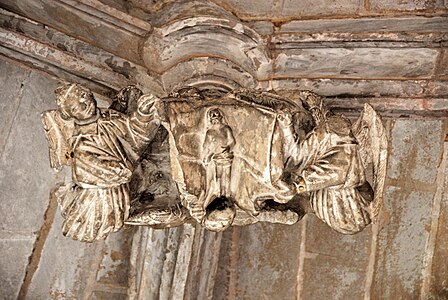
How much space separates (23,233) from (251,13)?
154 centimetres

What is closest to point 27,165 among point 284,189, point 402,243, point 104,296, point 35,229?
point 35,229

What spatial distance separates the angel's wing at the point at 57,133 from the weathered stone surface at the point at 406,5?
1.31 meters

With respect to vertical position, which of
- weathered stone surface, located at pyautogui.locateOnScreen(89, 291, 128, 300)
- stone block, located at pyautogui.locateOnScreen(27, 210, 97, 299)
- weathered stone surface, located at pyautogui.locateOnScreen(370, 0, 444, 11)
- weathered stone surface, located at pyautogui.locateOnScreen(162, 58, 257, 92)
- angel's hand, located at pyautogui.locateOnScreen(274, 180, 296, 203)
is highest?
weathered stone surface, located at pyautogui.locateOnScreen(370, 0, 444, 11)

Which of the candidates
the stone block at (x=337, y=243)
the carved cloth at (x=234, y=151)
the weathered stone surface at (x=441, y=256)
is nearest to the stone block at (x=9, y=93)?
the carved cloth at (x=234, y=151)

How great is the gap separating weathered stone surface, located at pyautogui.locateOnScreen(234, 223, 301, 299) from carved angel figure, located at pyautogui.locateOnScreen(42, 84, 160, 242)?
1.23 metres

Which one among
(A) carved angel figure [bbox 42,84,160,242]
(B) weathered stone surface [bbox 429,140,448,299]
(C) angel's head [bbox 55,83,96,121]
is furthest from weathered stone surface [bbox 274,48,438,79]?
(C) angel's head [bbox 55,83,96,121]

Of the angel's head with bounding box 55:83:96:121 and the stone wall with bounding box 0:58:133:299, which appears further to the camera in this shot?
the stone wall with bounding box 0:58:133:299

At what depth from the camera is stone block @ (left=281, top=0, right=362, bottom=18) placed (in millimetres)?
2746

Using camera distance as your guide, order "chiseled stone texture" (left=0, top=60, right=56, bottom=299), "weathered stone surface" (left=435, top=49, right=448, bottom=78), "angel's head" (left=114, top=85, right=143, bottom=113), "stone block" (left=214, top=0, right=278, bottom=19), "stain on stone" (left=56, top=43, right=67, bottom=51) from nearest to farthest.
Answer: "angel's head" (left=114, top=85, right=143, bottom=113) < "weathered stone surface" (left=435, top=49, right=448, bottom=78) < "stone block" (left=214, top=0, right=278, bottom=19) < "stain on stone" (left=56, top=43, right=67, bottom=51) < "chiseled stone texture" (left=0, top=60, right=56, bottom=299)

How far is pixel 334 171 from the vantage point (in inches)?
89.2

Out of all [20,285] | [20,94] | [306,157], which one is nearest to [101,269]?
[20,285]

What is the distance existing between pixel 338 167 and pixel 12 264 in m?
1.79

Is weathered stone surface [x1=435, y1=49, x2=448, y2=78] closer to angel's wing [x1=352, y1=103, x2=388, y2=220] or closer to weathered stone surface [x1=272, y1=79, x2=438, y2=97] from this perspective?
weathered stone surface [x1=272, y1=79, x2=438, y2=97]

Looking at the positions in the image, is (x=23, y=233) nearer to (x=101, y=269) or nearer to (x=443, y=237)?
(x=101, y=269)
